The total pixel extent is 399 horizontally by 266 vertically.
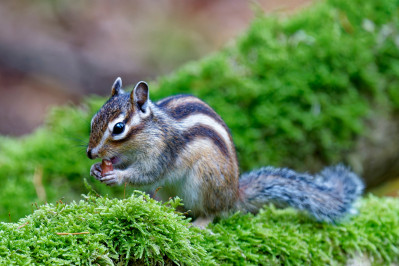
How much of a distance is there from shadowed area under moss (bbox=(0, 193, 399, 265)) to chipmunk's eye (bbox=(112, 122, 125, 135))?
0.43 m

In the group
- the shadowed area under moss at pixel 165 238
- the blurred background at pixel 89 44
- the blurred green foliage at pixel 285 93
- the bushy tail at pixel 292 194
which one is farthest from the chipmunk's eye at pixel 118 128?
the blurred background at pixel 89 44

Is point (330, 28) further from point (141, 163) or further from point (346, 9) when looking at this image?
point (141, 163)

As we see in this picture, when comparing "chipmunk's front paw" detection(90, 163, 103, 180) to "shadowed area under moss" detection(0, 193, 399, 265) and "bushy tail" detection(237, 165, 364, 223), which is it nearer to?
"shadowed area under moss" detection(0, 193, 399, 265)

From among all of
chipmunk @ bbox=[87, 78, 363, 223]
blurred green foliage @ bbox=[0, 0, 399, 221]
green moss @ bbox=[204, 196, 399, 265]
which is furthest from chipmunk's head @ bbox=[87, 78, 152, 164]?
blurred green foliage @ bbox=[0, 0, 399, 221]

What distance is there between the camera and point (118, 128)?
246cm

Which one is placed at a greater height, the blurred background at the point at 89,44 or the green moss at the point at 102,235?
the blurred background at the point at 89,44

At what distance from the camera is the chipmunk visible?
2.49 m

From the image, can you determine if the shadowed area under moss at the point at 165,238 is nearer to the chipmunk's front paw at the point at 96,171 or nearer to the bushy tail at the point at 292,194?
the bushy tail at the point at 292,194

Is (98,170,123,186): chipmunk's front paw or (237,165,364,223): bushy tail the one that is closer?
(98,170,123,186): chipmunk's front paw

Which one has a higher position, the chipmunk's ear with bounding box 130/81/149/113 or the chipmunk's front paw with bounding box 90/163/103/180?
the chipmunk's ear with bounding box 130/81/149/113

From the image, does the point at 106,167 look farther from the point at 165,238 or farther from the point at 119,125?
the point at 165,238

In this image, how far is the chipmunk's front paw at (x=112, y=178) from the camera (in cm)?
242

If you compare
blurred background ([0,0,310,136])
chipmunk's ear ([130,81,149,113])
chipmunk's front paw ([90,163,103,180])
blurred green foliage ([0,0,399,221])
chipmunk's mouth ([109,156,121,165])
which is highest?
blurred background ([0,0,310,136])

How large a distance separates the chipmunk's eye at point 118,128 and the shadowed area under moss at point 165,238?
0.43m
